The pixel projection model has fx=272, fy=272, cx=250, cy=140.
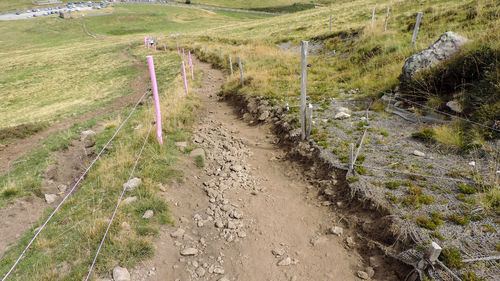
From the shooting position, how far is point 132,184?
5914 millimetres

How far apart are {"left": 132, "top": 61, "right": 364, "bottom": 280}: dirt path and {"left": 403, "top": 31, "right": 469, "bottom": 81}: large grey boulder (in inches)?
225

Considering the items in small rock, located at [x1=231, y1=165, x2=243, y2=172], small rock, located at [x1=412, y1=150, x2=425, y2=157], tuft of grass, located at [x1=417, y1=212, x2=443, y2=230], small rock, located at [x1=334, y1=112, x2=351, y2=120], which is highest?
small rock, located at [x1=334, y1=112, x2=351, y2=120]

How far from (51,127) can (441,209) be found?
636 inches

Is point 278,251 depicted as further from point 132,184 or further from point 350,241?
point 132,184

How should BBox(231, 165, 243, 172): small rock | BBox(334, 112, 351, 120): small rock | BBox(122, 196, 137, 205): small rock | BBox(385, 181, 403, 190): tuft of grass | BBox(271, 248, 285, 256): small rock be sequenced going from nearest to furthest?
BBox(271, 248, 285, 256): small rock
BBox(122, 196, 137, 205): small rock
BBox(385, 181, 403, 190): tuft of grass
BBox(231, 165, 243, 172): small rock
BBox(334, 112, 351, 120): small rock

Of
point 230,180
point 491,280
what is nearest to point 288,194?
point 230,180

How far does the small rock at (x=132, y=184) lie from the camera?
5834 mm

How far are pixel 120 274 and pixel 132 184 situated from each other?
225cm

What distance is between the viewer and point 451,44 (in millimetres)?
8820

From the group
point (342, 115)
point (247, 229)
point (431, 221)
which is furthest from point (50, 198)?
point (342, 115)

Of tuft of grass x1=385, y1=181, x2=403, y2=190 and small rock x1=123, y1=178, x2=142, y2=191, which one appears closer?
tuft of grass x1=385, y1=181, x2=403, y2=190

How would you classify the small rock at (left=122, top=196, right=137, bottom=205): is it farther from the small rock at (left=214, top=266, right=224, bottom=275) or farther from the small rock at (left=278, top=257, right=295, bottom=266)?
the small rock at (left=278, top=257, right=295, bottom=266)

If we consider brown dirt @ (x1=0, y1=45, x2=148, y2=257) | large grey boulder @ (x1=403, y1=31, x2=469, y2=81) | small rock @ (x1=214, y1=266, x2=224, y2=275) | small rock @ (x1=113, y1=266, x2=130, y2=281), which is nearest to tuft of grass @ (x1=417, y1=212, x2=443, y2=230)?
small rock @ (x1=214, y1=266, x2=224, y2=275)

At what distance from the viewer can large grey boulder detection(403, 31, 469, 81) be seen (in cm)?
876
